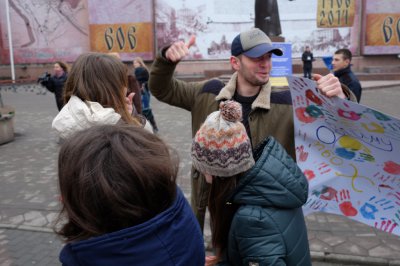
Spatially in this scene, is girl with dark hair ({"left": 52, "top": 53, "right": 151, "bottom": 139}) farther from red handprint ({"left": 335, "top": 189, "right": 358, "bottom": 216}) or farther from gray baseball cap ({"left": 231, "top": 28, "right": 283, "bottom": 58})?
red handprint ({"left": 335, "top": 189, "right": 358, "bottom": 216})

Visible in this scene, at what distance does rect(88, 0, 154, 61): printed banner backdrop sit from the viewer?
77.2ft

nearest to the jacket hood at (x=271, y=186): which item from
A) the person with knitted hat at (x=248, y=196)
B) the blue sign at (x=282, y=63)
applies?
the person with knitted hat at (x=248, y=196)

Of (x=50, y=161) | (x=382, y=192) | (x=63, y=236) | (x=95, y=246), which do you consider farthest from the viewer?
(x=50, y=161)

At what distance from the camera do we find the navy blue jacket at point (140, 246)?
3.32ft

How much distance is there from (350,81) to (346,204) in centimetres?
313

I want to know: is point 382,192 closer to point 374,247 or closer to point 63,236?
point 63,236

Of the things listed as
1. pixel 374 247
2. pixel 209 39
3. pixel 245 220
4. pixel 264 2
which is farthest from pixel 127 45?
pixel 245 220

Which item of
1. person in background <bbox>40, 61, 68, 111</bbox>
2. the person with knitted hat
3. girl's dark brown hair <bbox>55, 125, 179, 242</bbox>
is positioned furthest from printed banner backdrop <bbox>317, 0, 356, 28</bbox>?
girl's dark brown hair <bbox>55, 125, 179, 242</bbox>

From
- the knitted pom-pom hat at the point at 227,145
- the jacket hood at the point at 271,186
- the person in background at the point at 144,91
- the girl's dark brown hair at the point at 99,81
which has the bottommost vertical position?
the person in background at the point at 144,91

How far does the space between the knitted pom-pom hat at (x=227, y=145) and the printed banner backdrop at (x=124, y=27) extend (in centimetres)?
2281

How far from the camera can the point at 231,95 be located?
2492 mm

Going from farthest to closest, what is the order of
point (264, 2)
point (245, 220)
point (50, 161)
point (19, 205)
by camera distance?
point (264, 2) → point (50, 161) → point (19, 205) → point (245, 220)

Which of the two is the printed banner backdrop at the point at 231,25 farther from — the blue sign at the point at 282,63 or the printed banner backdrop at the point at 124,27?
the blue sign at the point at 282,63

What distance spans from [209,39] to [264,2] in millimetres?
12666
